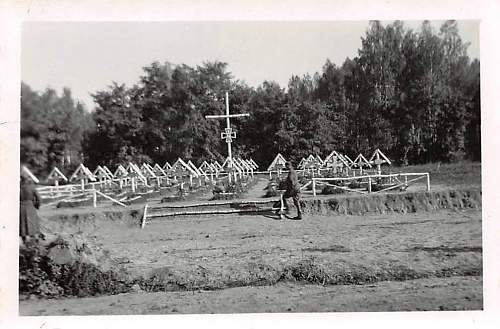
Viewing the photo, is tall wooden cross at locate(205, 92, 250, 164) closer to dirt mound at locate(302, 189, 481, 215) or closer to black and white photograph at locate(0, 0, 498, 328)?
black and white photograph at locate(0, 0, 498, 328)

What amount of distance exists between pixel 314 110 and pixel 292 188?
1263 millimetres

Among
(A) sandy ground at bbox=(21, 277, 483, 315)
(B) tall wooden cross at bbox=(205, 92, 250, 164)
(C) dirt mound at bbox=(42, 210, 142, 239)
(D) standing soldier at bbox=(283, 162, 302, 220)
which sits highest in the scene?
(B) tall wooden cross at bbox=(205, 92, 250, 164)

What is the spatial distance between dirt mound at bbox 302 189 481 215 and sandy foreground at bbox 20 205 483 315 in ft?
0.37

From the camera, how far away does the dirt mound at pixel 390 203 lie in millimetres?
6227

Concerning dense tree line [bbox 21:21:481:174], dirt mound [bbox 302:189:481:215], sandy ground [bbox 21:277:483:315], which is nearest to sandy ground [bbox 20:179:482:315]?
sandy ground [bbox 21:277:483:315]

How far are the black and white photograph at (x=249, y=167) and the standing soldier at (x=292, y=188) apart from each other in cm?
3

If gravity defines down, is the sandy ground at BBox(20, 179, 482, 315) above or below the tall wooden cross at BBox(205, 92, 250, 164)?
below

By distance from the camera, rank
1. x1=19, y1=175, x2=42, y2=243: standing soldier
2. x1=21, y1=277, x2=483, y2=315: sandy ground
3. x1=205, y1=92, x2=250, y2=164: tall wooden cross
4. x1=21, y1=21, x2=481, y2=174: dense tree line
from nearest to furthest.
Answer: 1. x1=21, y1=277, x2=483, y2=315: sandy ground
2. x1=19, y1=175, x2=42, y2=243: standing soldier
3. x1=21, y1=21, x2=481, y2=174: dense tree line
4. x1=205, y1=92, x2=250, y2=164: tall wooden cross

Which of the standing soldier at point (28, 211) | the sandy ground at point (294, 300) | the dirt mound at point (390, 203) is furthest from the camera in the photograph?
the dirt mound at point (390, 203)

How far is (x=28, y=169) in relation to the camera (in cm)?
573

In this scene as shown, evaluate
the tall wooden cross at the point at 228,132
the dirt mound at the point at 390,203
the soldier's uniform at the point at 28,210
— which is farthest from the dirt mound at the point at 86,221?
the dirt mound at the point at 390,203

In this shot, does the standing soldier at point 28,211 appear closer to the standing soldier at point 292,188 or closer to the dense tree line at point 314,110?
the dense tree line at point 314,110

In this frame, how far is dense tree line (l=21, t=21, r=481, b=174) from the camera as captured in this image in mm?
6055

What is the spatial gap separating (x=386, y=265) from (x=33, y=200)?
5155mm
